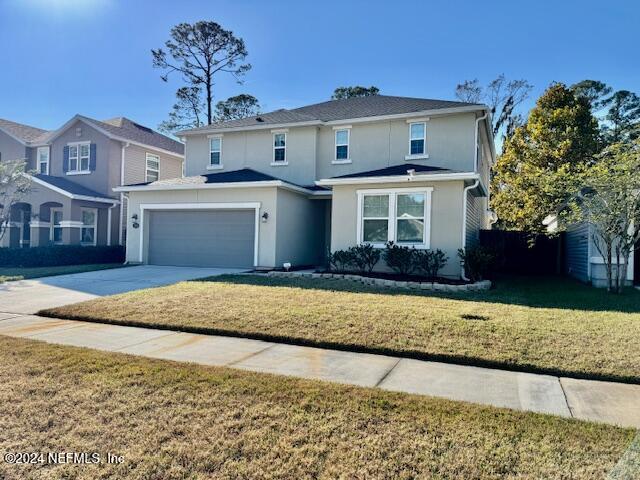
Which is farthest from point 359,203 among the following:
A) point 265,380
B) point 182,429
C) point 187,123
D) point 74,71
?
point 187,123

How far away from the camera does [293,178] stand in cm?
1708

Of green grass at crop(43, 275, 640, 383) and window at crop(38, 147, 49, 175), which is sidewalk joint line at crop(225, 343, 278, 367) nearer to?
green grass at crop(43, 275, 640, 383)

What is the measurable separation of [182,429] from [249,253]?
12040mm

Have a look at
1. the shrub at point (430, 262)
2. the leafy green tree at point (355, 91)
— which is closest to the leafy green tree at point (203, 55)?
the leafy green tree at point (355, 91)

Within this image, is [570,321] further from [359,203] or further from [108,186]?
[108,186]

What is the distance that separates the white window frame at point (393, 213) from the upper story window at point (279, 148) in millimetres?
5142

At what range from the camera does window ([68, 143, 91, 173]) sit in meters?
21.5

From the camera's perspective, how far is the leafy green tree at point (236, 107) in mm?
32062

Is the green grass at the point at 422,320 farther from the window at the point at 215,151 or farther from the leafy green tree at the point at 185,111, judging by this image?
the leafy green tree at the point at 185,111

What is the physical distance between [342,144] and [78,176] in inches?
549

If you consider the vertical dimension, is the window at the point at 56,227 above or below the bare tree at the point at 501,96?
below

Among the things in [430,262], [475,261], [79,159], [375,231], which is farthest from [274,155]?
[79,159]

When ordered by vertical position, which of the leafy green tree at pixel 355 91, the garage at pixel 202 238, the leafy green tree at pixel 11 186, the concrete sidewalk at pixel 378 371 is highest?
the leafy green tree at pixel 355 91

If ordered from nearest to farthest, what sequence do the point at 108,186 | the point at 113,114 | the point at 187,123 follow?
the point at 108,186 → the point at 113,114 → the point at 187,123
